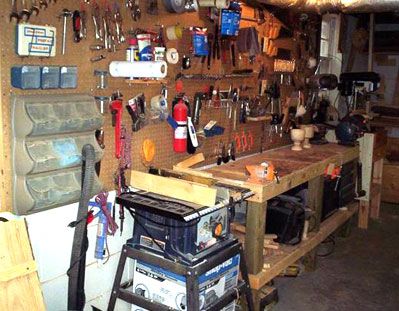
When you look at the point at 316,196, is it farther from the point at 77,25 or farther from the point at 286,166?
the point at 77,25

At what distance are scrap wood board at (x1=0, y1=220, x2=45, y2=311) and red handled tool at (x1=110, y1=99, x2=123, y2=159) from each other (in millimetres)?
651

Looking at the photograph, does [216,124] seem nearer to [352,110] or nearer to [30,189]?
[30,189]

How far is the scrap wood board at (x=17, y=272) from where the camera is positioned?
1.57 meters

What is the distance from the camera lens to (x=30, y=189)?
1.76m

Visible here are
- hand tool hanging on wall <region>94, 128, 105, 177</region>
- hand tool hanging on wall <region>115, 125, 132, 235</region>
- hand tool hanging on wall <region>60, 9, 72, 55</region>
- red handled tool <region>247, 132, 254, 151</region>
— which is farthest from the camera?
red handled tool <region>247, 132, 254, 151</region>

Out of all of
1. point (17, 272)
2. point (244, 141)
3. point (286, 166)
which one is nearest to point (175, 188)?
point (17, 272)

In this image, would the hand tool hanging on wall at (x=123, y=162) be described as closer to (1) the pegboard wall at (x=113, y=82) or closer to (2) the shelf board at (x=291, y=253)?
(1) the pegboard wall at (x=113, y=82)

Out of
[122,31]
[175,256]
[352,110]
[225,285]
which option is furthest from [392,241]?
[122,31]

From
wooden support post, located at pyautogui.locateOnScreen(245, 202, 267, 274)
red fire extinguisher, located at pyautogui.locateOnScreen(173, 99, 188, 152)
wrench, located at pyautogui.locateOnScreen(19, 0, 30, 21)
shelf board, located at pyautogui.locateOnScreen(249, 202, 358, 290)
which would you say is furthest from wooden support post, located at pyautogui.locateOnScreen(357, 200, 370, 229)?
Result: wrench, located at pyautogui.locateOnScreen(19, 0, 30, 21)

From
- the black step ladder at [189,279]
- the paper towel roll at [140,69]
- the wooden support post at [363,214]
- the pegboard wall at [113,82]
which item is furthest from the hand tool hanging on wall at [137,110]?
the wooden support post at [363,214]

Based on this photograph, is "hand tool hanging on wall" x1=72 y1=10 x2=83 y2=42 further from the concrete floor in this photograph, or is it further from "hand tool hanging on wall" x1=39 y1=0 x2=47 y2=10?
the concrete floor

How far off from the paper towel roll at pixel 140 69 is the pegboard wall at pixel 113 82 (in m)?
0.08

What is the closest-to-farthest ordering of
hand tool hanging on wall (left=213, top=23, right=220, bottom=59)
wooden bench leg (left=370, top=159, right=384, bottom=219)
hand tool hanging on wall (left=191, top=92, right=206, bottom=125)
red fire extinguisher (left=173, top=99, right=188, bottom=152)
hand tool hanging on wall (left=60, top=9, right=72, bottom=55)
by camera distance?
hand tool hanging on wall (left=60, top=9, right=72, bottom=55), red fire extinguisher (left=173, top=99, right=188, bottom=152), hand tool hanging on wall (left=191, top=92, right=206, bottom=125), hand tool hanging on wall (left=213, top=23, right=220, bottom=59), wooden bench leg (left=370, top=159, right=384, bottom=219)

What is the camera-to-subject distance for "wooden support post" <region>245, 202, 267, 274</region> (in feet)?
7.99
